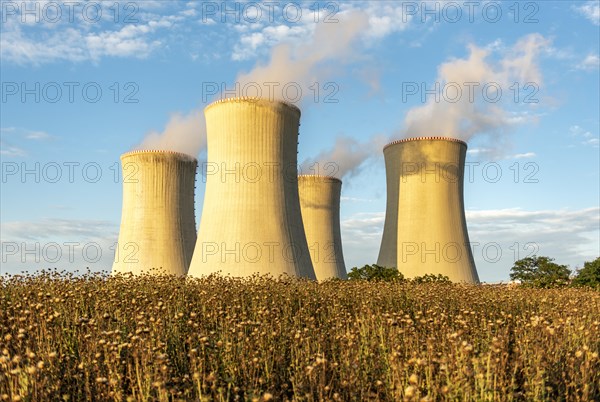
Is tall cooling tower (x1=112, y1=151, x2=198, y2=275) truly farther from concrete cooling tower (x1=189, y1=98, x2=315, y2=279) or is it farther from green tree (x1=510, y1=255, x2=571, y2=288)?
green tree (x1=510, y1=255, x2=571, y2=288)

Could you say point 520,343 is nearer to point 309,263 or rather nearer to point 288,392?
point 288,392

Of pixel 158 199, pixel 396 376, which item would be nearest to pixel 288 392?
pixel 396 376

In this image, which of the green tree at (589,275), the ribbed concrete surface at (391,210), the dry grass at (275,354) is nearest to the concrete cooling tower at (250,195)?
the ribbed concrete surface at (391,210)

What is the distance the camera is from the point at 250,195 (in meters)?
16.2

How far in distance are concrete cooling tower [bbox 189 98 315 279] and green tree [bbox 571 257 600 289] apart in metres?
9.96

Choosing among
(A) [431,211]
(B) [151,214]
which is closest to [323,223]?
(A) [431,211]

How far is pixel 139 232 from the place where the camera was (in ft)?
72.0

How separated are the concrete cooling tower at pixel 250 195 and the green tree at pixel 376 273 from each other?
15.1ft

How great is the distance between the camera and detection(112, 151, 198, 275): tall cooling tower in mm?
21938

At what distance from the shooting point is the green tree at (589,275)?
19688 mm

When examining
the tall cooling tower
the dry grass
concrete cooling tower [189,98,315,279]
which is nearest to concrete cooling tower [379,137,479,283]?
concrete cooling tower [189,98,315,279]

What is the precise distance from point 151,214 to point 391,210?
363 inches

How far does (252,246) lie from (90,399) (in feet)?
38.5

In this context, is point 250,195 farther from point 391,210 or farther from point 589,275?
point 589,275
